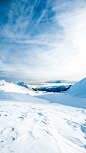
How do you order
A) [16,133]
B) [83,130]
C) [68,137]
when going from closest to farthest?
[16,133], [68,137], [83,130]

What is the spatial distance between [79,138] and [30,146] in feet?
4.76

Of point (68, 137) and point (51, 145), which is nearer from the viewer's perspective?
point (51, 145)

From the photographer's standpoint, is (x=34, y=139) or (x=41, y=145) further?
(x=34, y=139)

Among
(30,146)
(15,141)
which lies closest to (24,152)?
(30,146)

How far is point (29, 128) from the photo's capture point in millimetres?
2225

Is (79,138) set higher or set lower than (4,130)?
lower

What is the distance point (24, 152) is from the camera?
4.65ft

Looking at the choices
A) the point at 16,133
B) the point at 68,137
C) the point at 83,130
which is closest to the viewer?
the point at 16,133

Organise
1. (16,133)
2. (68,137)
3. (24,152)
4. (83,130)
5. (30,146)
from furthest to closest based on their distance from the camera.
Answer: (83,130) < (68,137) < (16,133) < (30,146) < (24,152)

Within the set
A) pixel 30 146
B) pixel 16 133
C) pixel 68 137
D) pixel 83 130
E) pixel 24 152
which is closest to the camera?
pixel 24 152

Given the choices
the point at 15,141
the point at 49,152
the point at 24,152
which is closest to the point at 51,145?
the point at 49,152

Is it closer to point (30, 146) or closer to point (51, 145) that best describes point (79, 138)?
point (51, 145)

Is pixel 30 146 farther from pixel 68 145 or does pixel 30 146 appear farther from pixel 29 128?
pixel 68 145

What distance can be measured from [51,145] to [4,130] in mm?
1277
